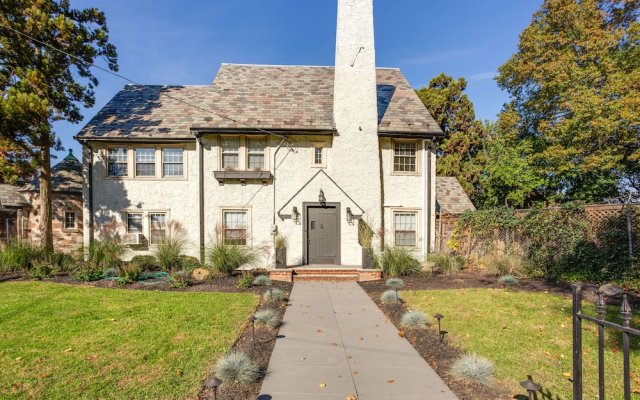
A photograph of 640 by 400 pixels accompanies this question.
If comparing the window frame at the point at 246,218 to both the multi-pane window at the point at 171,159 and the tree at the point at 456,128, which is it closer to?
the multi-pane window at the point at 171,159

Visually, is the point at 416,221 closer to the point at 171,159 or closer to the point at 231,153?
the point at 231,153

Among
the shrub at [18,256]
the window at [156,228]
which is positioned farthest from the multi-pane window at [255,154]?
the shrub at [18,256]

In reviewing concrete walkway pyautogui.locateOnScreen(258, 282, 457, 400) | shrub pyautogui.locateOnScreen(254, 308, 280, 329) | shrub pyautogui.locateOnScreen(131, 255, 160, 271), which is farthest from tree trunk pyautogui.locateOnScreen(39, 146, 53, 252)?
concrete walkway pyautogui.locateOnScreen(258, 282, 457, 400)

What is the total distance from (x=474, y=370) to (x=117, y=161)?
1434 centimetres

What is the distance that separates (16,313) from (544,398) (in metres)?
9.26

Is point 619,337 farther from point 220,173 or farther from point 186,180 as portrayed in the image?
point 186,180

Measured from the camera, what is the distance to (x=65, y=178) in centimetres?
1510

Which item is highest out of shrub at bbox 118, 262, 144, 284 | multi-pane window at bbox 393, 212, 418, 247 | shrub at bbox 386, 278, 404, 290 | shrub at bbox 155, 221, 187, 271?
multi-pane window at bbox 393, 212, 418, 247

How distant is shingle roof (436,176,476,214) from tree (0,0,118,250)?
15.6m

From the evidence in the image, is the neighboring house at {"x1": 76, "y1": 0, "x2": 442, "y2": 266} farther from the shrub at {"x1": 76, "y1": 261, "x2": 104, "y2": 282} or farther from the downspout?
the shrub at {"x1": 76, "y1": 261, "x2": 104, "y2": 282}

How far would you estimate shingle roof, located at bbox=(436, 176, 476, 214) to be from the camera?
627 inches

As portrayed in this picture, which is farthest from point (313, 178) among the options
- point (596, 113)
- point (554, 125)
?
point (554, 125)

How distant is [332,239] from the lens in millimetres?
12820

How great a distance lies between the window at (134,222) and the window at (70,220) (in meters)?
3.34
